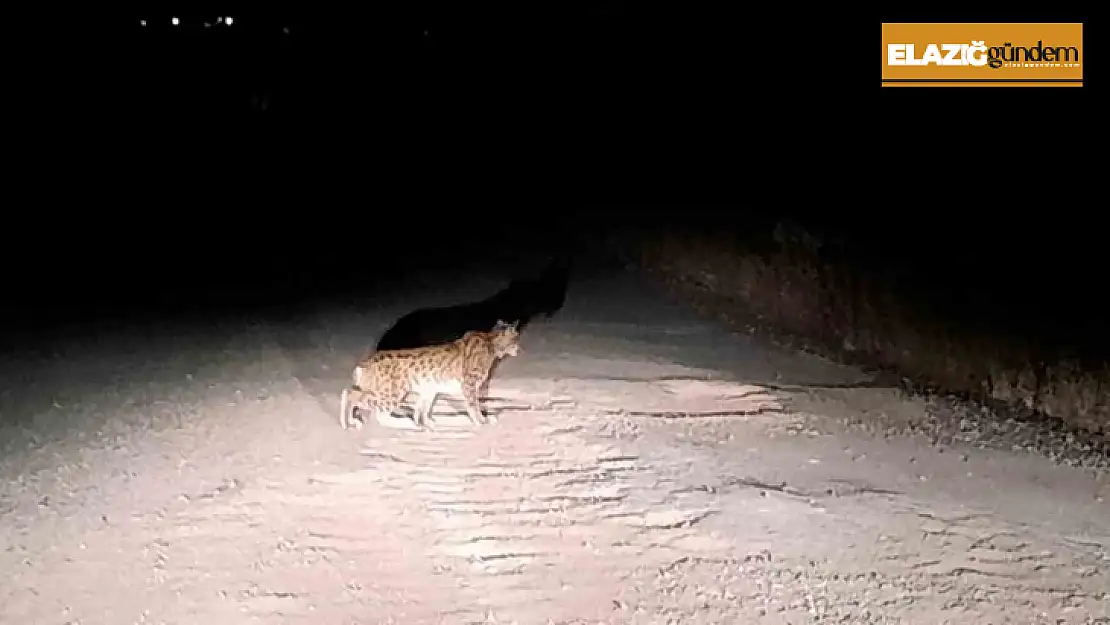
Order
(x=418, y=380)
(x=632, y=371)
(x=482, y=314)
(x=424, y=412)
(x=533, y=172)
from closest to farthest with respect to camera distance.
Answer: (x=418, y=380)
(x=424, y=412)
(x=632, y=371)
(x=482, y=314)
(x=533, y=172)

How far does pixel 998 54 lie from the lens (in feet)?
45.6

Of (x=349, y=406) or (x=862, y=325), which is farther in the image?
(x=862, y=325)

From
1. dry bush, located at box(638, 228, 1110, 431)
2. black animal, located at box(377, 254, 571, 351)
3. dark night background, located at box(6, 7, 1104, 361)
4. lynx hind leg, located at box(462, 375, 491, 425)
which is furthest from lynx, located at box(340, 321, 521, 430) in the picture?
dark night background, located at box(6, 7, 1104, 361)

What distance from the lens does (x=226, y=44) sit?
44.6 meters

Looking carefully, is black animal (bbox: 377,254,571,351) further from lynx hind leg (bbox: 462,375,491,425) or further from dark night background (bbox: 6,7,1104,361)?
lynx hind leg (bbox: 462,375,491,425)

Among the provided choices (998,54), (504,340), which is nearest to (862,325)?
(504,340)

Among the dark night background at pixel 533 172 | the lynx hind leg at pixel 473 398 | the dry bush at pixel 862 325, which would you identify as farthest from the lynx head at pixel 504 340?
the dark night background at pixel 533 172

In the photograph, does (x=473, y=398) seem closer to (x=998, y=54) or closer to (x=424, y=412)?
(x=424, y=412)

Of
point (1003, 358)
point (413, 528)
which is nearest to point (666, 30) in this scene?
point (1003, 358)

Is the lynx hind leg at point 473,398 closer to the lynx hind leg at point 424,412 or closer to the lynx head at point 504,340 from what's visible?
the lynx hind leg at point 424,412

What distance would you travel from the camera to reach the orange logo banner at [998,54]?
1335 cm

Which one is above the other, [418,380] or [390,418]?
[418,380]

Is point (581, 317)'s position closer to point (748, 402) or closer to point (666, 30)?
point (748, 402)

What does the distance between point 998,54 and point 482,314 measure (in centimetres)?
726
